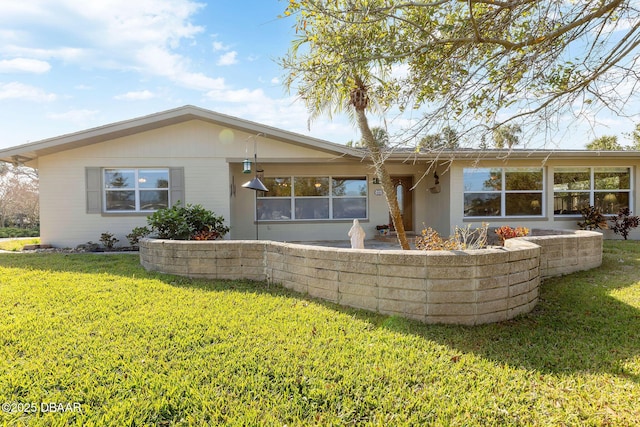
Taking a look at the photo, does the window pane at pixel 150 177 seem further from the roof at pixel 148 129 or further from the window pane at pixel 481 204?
the window pane at pixel 481 204

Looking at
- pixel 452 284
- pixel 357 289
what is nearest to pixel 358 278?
pixel 357 289

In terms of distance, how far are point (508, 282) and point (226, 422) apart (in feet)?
11.3

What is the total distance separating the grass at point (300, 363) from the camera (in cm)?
226

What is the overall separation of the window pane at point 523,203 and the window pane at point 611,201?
211 cm

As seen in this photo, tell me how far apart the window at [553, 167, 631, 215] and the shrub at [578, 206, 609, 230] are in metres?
0.34

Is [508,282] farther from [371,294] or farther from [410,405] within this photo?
[410,405]

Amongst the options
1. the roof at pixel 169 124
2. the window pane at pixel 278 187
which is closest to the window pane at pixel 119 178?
the roof at pixel 169 124

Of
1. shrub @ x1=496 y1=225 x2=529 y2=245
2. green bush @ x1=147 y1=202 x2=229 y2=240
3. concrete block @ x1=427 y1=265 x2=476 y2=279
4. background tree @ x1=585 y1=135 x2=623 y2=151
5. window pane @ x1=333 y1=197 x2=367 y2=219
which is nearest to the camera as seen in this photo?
concrete block @ x1=427 y1=265 x2=476 y2=279

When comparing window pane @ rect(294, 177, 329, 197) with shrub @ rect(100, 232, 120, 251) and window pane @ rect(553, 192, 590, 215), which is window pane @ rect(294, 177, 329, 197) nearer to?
shrub @ rect(100, 232, 120, 251)

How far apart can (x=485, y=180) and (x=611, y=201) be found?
15.0ft

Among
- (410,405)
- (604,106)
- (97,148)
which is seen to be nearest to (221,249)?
(410,405)

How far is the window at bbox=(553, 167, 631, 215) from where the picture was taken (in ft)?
37.2

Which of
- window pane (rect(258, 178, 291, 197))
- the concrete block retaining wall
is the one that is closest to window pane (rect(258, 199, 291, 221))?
window pane (rect(258, 178, 291, 197))

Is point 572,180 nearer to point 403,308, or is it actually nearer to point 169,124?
point 403,308
